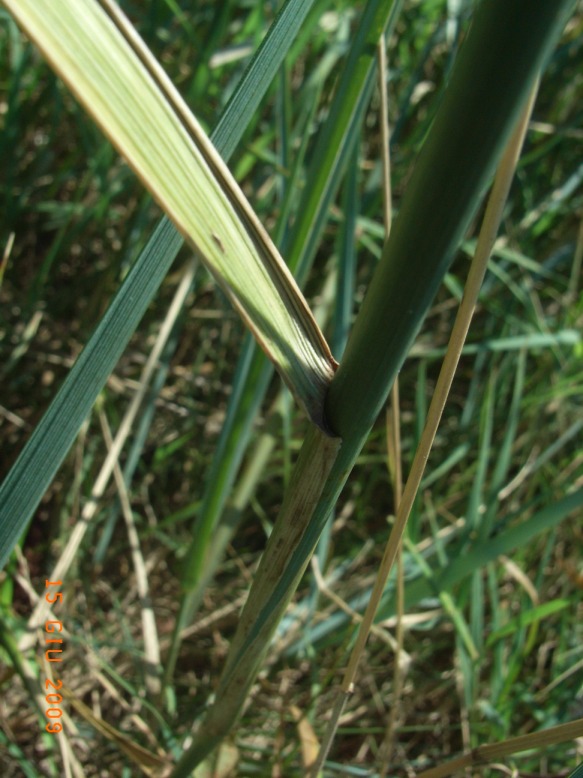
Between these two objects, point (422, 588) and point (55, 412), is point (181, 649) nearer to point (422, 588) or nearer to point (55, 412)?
point (422, 588)

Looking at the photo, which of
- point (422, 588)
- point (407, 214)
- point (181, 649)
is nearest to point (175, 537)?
point (181, 649)
